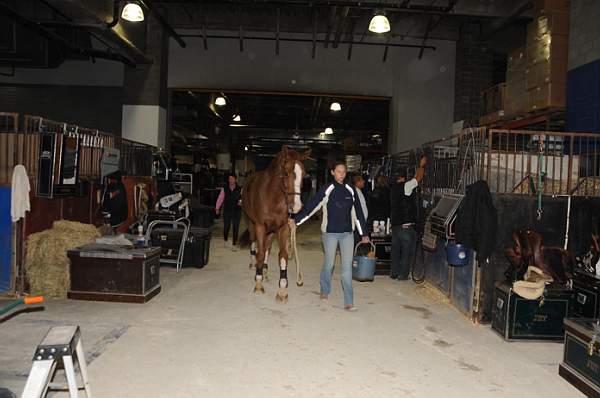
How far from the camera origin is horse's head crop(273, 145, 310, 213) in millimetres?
6945

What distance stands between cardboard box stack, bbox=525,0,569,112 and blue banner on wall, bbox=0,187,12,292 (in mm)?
8763

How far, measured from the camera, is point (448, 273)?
7309mm

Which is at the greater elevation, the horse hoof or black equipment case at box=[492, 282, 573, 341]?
black equipment case at box=[492, 282, 573, 341]

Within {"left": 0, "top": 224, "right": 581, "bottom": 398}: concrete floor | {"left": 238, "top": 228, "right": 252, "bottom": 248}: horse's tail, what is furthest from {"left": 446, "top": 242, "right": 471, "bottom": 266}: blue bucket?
{"left": 238, "top": 228, "right": 252, "bottom": 248}: horse's tail

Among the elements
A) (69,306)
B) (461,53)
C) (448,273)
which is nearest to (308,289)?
(448,273)

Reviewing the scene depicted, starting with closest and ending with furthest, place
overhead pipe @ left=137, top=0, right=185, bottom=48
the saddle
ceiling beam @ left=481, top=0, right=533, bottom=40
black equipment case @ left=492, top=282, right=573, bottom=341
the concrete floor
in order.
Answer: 1. the concrete floor
2. black equipment case @ left=492, top=282, right=573, bottom=341
3. the saddle
4. overhead pipe @ left=137, top=0, right=185, bottom=48
5. ceiling beam @ left=481, top=0, right=533, bottom=40

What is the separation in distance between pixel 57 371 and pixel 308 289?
13.6 ft

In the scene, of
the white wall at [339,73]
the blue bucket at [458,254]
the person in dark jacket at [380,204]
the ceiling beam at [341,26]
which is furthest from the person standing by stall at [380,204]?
the white wall at [339,73]

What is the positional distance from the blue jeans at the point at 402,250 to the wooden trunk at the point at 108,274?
4291 millimetres

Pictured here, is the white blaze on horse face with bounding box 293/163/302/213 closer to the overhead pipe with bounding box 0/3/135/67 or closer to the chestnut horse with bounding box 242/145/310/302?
the chestnut horse with bounding box 242/145/310/302

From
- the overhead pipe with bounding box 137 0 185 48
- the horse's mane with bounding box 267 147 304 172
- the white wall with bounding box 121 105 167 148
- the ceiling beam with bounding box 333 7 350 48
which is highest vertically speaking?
the ceiling beam with bounding box 333 7 350 48

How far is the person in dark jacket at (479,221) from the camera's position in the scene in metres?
5.86

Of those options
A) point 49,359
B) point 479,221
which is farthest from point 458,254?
point 49,359

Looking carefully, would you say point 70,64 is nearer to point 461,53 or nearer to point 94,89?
point 94,89
